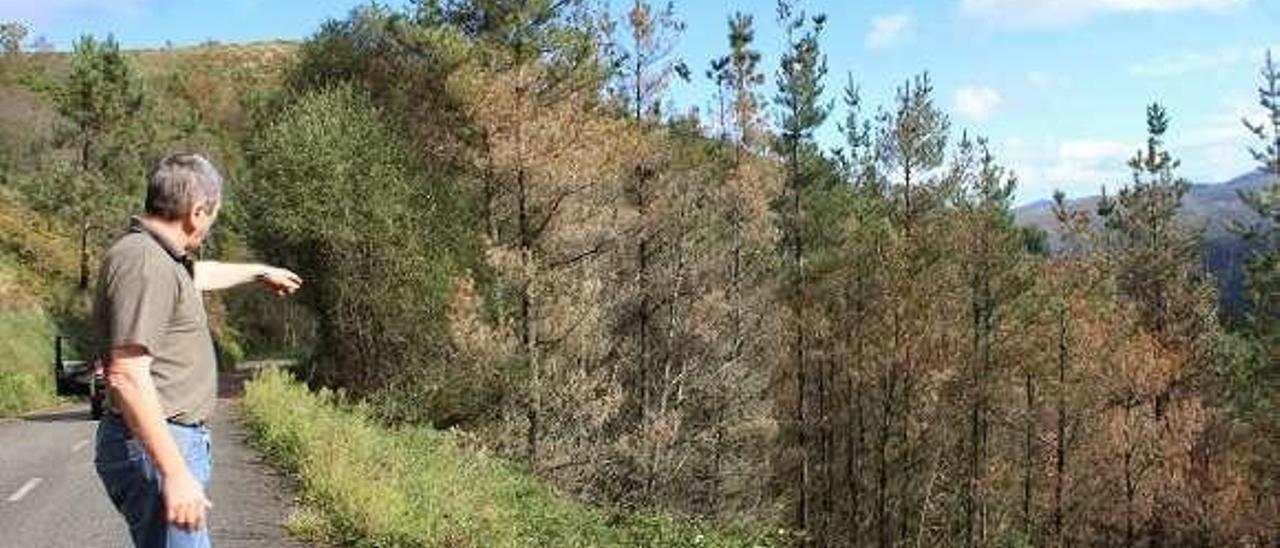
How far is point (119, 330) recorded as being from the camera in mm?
3848

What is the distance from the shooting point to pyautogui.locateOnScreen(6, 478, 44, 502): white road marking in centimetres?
1430

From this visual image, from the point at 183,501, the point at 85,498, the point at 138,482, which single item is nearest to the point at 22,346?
the point at 85,498

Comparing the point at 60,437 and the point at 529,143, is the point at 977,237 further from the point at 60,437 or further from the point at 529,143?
the point at 60,437

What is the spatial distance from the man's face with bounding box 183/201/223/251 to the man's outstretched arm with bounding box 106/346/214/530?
515 mm

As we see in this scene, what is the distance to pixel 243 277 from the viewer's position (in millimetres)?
5188

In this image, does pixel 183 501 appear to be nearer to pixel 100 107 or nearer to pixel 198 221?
pixel 198 221

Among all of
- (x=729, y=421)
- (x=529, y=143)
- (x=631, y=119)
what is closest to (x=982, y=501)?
(x=729, y=421)

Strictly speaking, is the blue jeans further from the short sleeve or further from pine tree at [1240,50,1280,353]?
pine tree at [1240,50,1280,353]

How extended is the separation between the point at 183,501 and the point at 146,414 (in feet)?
1.08

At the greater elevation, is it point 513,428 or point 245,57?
point 245,57

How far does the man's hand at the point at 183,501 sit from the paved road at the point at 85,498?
23.4 ft

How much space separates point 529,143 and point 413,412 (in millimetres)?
7514

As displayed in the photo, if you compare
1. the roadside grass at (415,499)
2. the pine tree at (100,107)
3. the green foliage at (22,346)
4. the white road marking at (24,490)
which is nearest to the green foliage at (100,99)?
the pine tree at (100,107)

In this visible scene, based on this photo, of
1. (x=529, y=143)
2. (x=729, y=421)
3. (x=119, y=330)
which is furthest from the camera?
(x=729, y=421)
